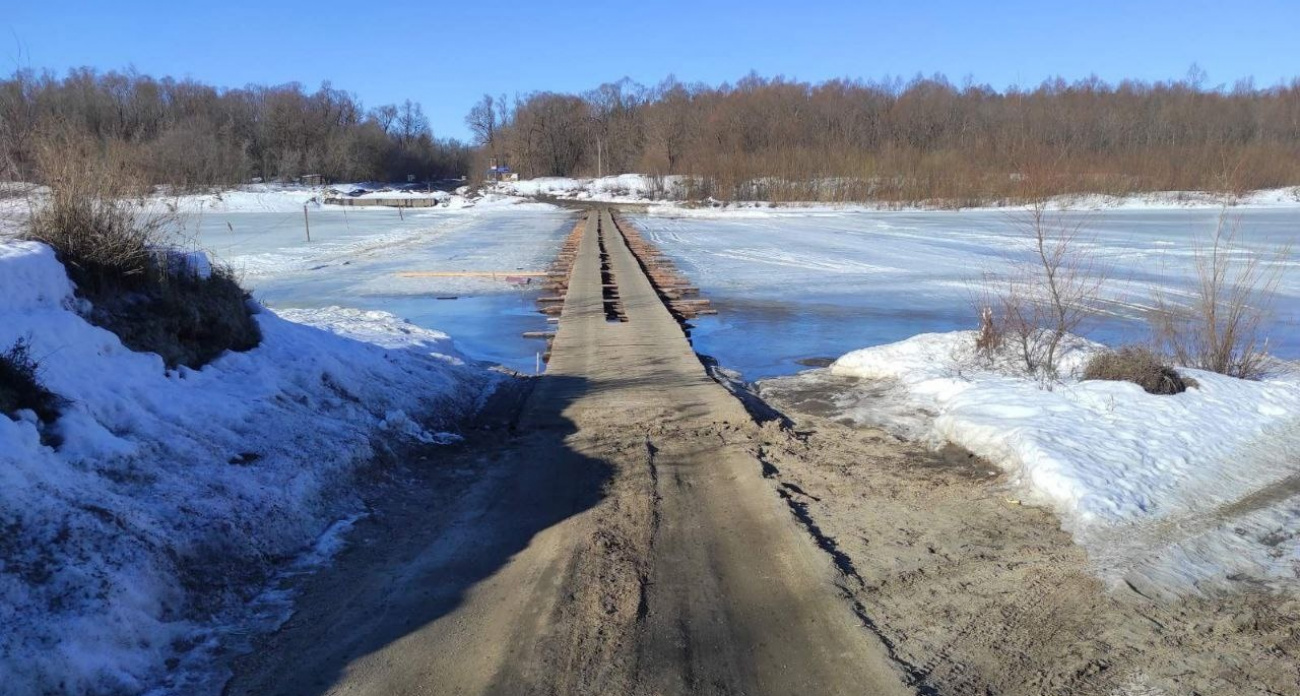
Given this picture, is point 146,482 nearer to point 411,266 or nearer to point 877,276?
point 877,276

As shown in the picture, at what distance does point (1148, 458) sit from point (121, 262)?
26.8 ft

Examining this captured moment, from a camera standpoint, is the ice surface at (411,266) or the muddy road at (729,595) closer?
the muddy road at (729,595)

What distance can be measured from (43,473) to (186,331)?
9.57 feet

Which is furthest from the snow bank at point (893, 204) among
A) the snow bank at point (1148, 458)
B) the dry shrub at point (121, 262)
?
the dry shrub at point (121, 262)

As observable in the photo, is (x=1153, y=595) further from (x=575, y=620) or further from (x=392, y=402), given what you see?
(x=392, y=402)

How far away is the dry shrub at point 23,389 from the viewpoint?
475 cm

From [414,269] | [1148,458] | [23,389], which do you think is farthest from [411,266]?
[1148,458]

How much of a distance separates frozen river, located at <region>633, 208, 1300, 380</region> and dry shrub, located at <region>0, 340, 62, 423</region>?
8.79m

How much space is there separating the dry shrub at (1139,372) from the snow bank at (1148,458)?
0.67 ft

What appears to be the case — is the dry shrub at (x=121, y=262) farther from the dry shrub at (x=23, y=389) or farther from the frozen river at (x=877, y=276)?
the frozen river at (x=877, y=276)

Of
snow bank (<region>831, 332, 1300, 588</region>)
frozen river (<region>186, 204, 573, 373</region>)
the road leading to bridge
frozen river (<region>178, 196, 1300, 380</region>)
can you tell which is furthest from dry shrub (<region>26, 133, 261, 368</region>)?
snow bank (<region>831, 332, 1300, 588</region>)

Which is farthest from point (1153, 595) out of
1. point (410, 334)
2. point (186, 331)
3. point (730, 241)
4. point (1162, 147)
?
point (1162, 147)

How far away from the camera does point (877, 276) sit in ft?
78.0

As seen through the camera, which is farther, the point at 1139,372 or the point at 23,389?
the point at 1139,372
